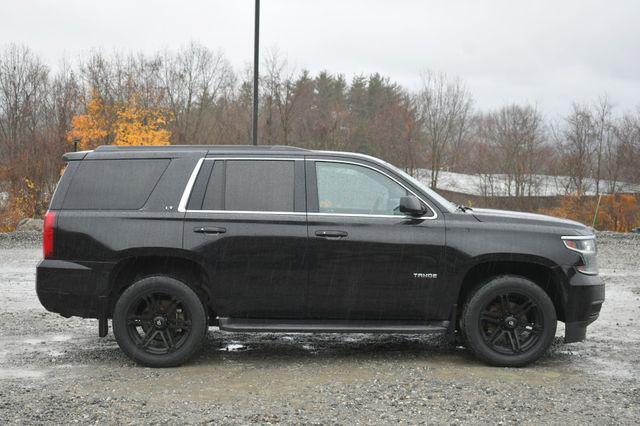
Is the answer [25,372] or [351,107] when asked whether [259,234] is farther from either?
[351,107]

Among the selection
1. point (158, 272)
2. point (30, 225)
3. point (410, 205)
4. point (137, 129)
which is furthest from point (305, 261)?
point (137, 129)

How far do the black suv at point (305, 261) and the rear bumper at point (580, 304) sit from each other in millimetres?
10

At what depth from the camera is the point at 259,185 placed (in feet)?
21.4

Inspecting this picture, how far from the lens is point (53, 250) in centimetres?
643

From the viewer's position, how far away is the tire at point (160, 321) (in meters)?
6.34

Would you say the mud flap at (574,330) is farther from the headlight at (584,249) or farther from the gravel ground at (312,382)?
the headlight at (584,249)

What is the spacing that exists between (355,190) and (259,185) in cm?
85

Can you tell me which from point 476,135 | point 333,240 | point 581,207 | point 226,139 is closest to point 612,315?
point 333,240

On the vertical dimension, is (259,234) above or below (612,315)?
above

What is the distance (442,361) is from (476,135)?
1890 inches

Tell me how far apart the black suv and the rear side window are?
0.02 metres

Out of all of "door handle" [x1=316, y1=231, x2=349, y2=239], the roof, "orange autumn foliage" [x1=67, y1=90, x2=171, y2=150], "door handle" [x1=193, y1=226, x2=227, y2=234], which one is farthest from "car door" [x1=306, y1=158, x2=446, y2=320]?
"orange autumn foliage" [x1=67, y1=90, x2=171, y2=150]

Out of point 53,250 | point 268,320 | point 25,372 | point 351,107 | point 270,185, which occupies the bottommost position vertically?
point 25,372

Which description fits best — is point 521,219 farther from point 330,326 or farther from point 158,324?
point 158,324
